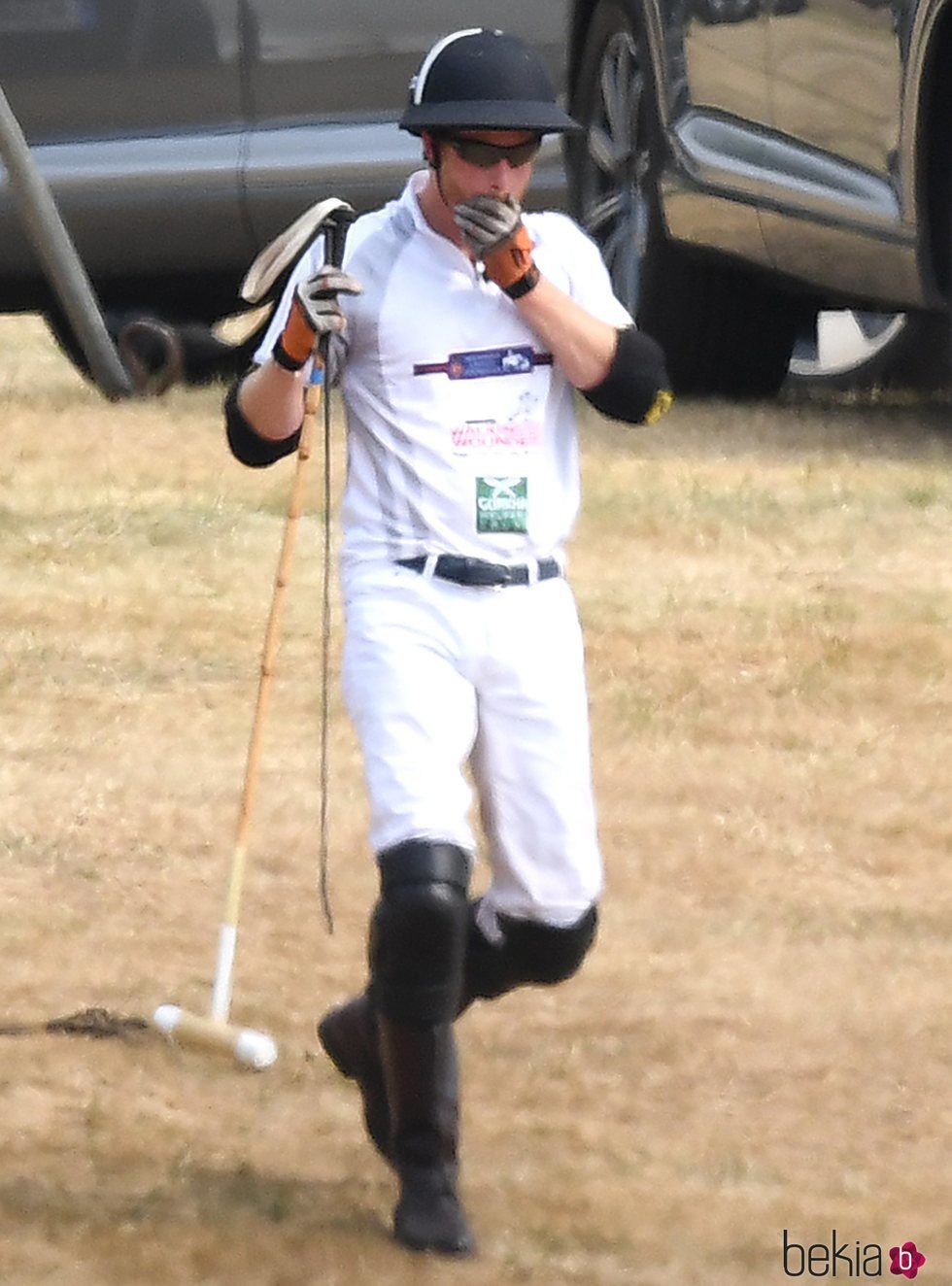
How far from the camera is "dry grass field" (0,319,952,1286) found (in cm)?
438

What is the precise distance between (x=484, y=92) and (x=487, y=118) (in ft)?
0.22

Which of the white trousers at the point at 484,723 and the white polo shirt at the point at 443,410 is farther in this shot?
the white polo shirt at the point at 443,410

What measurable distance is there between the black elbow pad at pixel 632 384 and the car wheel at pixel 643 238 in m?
5.24

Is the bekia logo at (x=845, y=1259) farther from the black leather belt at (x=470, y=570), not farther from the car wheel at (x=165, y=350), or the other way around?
the car wheel at (x=165, y=350)

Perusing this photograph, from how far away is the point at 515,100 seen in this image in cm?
429

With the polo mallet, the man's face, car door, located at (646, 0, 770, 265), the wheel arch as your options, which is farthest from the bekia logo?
car door, located at (646, 0, 770, 265)

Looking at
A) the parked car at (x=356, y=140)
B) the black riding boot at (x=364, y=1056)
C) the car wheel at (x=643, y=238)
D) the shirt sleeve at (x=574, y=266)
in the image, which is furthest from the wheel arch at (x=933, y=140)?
the black riding boot at (x=364, y=1056)

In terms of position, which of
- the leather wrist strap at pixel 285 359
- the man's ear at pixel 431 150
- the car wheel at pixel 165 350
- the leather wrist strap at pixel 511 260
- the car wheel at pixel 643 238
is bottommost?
the car wheel at pixel 165 350

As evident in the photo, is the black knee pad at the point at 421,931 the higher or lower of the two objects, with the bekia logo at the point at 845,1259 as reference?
higher

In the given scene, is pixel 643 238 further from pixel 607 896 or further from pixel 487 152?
pixel 487 152

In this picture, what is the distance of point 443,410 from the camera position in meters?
4.34

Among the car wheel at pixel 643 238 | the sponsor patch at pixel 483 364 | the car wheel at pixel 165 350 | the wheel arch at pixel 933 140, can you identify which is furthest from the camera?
the car wheel at pixel 165 350

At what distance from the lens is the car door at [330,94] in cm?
1008

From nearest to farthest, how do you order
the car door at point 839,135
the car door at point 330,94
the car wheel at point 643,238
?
the car door at point 839,135 < the car wheel at point 643,238 < the car door at point 330,94
